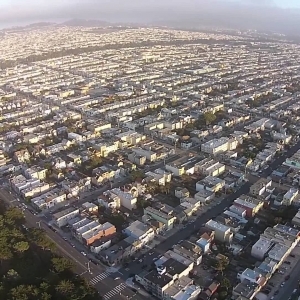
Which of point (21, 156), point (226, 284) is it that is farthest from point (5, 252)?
point (21, 156)

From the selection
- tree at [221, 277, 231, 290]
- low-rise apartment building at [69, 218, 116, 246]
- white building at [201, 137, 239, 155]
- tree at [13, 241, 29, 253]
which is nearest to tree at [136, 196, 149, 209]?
low-rise apartment building at [69, 218, 116, 246]

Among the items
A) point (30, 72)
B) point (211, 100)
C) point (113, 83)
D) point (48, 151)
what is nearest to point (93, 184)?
point (48, 151)

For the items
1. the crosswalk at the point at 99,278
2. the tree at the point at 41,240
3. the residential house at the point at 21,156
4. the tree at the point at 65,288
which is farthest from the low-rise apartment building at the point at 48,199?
the tree at the point at 65,288

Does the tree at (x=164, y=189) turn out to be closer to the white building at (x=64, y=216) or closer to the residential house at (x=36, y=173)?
the white building at (x=64, y=216)

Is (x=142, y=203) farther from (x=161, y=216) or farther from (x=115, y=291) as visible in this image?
(x=115, y=291)

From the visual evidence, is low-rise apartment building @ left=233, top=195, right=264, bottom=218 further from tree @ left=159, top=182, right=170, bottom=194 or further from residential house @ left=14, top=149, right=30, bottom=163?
residential house @ left=14, top=149, right=30, bottom=163
